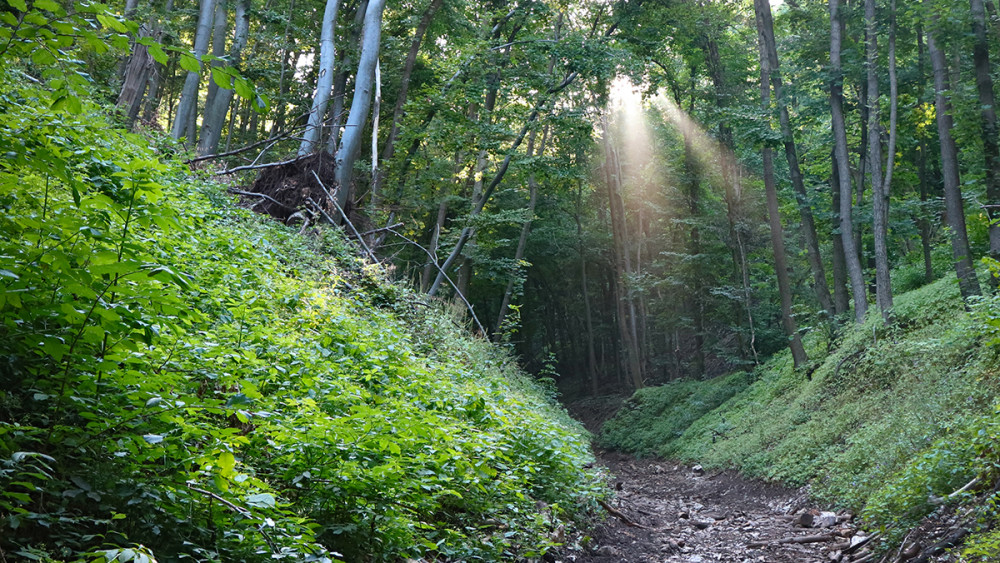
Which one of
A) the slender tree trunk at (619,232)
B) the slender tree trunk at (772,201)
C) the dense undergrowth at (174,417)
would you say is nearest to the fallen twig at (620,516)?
the dense undergrowth at (174,417)

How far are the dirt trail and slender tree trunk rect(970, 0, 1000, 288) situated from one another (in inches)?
→ 231

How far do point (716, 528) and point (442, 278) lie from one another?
9377mm

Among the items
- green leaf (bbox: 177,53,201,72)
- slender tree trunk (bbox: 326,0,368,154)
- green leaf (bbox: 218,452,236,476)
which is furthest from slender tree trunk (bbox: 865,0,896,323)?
green leaf (bbox: 177,53,201,72)

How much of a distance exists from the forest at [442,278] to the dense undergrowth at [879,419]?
0.19 ft

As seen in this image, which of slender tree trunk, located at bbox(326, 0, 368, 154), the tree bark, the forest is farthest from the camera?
the tree bark

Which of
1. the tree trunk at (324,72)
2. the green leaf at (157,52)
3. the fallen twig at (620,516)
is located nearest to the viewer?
the green leaf at (157,52)

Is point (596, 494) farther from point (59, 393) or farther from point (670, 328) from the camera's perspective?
point (670, 328)

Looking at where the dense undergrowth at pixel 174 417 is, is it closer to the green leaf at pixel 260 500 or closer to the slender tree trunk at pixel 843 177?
the green leaf at pixel 260 500

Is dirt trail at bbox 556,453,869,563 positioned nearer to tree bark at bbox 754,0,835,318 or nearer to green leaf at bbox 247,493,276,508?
green leaf at bbox 247,493,276,508

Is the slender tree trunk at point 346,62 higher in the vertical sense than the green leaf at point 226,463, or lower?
higher

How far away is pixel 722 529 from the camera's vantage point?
850 cm

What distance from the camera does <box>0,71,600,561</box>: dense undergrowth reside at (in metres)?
2.60

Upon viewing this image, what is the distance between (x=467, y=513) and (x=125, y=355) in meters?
2.87

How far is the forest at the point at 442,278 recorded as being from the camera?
276 centimetres
